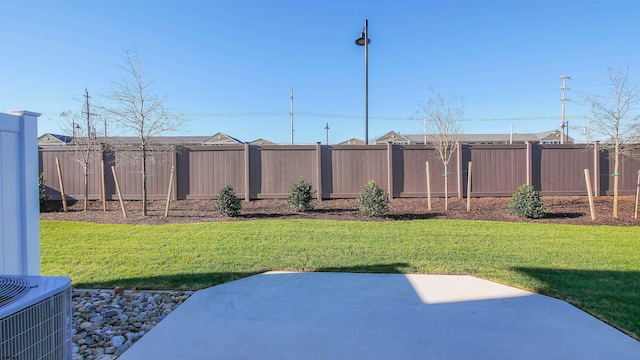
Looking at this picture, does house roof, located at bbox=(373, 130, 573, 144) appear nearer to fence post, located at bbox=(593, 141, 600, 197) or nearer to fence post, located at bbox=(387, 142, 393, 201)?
fence post, located at bbox=(593, 141, 600, 197)

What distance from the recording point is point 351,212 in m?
9.19

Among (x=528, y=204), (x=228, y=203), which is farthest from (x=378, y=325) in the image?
(x=528, y=204)

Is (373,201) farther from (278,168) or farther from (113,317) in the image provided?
(113,317)

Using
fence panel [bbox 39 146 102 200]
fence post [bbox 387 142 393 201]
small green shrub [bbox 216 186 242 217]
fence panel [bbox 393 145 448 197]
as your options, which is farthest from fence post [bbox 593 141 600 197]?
fence panel [bbox 39 146 102 200]

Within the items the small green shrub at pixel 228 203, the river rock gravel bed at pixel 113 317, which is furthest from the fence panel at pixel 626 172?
the river rock gravel bed at pixel 113 317

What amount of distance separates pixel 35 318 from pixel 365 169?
382 inches

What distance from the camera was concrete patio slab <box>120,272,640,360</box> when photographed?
2781mm

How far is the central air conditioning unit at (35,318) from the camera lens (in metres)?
1.66

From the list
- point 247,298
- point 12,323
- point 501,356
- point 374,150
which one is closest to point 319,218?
point 374,150

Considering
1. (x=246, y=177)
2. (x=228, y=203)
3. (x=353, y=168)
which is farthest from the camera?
(x=353, y=168)

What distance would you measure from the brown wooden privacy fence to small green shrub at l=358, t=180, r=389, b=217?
2.50m

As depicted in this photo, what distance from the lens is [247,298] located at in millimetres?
3910

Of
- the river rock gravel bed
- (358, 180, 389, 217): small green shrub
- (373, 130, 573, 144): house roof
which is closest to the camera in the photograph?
the river rock gravel bed

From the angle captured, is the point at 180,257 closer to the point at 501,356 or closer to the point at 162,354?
the point at 162,354
